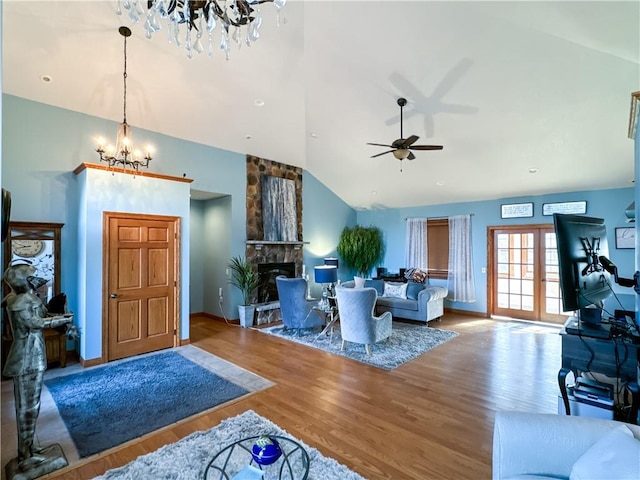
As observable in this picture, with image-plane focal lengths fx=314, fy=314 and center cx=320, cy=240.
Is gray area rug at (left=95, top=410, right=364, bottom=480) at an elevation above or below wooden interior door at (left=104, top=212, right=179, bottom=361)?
below

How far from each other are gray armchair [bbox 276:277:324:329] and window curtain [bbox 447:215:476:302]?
11.7ft

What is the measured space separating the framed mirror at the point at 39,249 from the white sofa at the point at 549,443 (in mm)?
4814

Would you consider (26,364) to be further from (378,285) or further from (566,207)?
(566,207)

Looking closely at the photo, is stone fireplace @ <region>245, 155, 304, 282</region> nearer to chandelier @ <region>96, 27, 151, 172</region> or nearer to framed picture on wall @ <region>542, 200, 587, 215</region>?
chandelier @ <region>96, 27, 151, 172</region>

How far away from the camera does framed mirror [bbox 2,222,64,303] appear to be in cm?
383

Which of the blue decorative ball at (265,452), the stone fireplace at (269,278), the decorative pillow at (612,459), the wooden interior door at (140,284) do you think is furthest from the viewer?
the stone fireplace at (269,278)

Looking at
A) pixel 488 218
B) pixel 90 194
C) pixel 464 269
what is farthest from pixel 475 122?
pixel 90 194

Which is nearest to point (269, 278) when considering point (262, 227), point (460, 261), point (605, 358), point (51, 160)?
point (262, 227)

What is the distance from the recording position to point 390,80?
13.3 feet

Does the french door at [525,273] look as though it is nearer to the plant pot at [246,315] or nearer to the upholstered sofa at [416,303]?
the upholstered sofa at [416,303]

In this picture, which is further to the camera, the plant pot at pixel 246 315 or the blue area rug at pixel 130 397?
the plant pot at pixel 246 315

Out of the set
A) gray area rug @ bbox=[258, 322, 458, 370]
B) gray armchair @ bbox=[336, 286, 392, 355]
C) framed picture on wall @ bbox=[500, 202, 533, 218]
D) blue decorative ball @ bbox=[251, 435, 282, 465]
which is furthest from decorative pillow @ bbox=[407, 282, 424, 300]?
blue decorative ball @ bbox=[251, 435, 282, 465]

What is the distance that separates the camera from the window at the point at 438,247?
741 centimetres

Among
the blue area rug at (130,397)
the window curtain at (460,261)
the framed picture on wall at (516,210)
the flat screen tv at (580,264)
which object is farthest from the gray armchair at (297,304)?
the framed picture on wall at (516,210)
